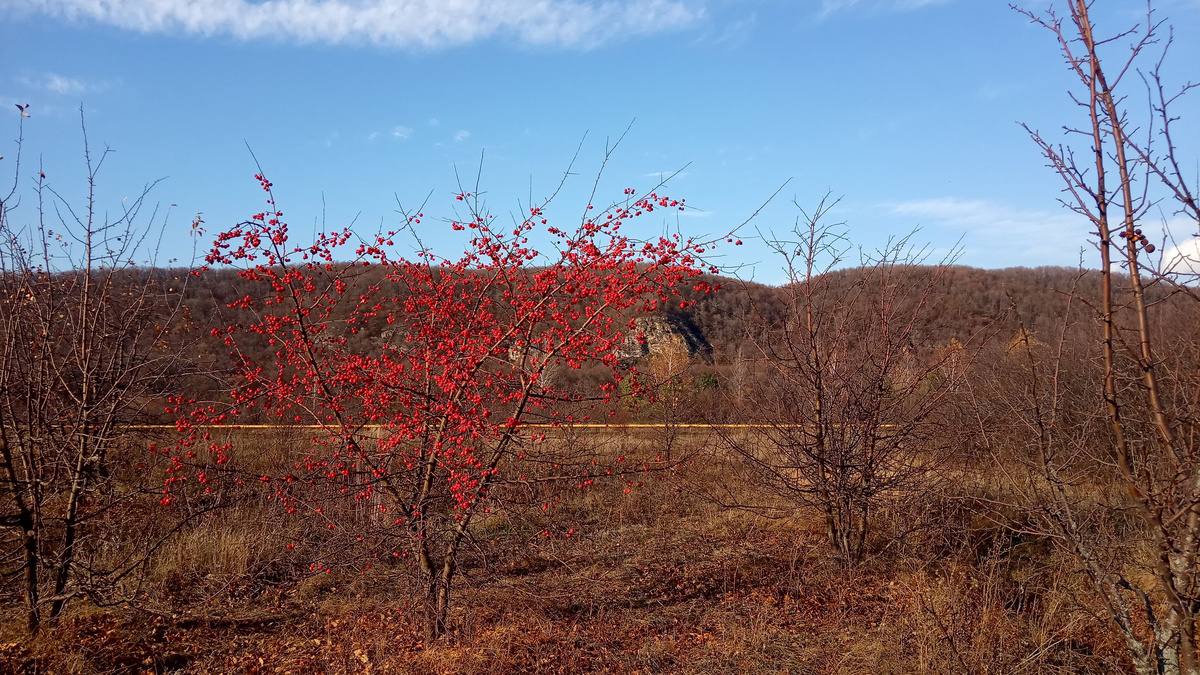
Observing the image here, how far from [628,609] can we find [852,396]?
2654 millimetres

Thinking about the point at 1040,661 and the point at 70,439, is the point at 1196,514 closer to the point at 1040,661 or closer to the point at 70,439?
the point at 1040,661

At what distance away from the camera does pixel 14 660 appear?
488 centimetres

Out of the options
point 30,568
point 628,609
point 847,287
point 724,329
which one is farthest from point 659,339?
point 30,568

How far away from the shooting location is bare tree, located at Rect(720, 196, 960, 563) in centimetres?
654

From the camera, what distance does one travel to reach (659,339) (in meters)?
14.4

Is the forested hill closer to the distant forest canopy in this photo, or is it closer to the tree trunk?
the distant forest canopy

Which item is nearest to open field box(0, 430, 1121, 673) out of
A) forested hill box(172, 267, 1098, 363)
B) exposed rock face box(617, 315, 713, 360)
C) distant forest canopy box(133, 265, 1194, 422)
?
distant forest canopy box(133, 265, 1194, 422)

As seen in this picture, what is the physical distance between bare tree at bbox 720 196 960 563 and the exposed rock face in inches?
43.9

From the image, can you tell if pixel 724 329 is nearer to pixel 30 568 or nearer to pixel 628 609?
pixel 628 609

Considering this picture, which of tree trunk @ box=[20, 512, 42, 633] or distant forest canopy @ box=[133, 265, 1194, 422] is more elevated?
distant forest canopy @ box=[133, 265, 1194, 422]

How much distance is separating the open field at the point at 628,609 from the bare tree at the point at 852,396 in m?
0.57

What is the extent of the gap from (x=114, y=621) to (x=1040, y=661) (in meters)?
6.51

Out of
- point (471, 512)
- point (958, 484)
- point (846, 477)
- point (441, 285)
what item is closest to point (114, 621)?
point (471, 512)

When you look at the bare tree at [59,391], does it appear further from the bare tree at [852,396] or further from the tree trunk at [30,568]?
the bare tree at [852,396]
